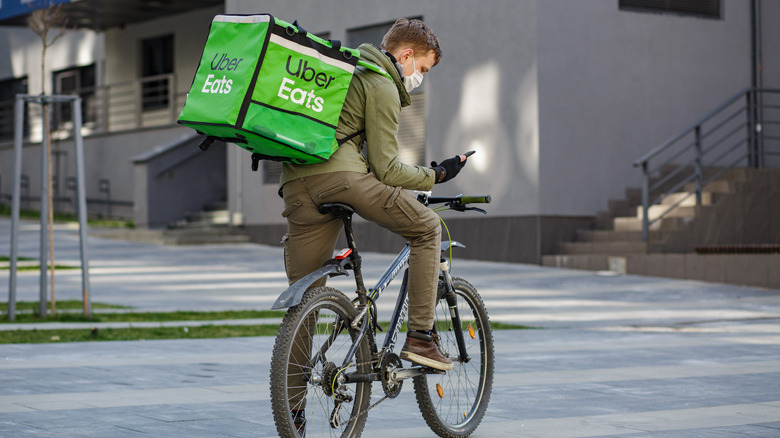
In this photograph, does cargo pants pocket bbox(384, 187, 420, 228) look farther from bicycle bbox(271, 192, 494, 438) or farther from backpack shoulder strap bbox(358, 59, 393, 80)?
backpack shoulder strap bbox(358, 59, 393, 80)

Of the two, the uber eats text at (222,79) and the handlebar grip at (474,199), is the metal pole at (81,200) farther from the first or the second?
the uber eats text at (222,79)

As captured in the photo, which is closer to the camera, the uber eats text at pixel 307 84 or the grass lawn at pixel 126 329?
the uber eats text at pixel 307 84

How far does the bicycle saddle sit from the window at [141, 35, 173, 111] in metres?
24.6

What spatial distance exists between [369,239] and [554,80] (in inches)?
186

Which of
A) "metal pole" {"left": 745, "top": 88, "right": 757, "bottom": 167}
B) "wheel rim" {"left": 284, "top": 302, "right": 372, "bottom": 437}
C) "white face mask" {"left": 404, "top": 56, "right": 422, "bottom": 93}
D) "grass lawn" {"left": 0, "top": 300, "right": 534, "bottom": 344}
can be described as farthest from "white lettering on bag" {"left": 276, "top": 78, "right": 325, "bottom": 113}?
"metal pole" {"left": 745, "top": 88, "right": 757, "bottom": 167}

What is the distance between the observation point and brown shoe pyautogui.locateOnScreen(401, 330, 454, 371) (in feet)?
16.8

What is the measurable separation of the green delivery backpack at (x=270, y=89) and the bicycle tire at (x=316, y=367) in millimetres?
596

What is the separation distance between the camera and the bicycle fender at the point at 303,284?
179 inches

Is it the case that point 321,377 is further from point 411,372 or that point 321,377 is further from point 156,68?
point 156,68

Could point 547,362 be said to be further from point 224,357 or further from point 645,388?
point 224,357

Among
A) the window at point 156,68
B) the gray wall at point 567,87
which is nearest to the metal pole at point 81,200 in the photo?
the gray wall at point 567,87

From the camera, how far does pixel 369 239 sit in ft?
70.5

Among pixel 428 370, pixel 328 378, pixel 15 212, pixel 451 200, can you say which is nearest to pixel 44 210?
pixel 15 212

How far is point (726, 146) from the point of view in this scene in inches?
790
